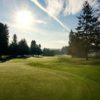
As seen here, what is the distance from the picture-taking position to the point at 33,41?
146 m

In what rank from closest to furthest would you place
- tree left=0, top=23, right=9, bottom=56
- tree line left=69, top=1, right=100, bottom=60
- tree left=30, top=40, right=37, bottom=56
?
1. tree line left=69, top=1, right=100, bottom=60
2. tree left=0, top=23, right=9, bottom=56
3. tree left=30, top=40, right=37, bottom=56

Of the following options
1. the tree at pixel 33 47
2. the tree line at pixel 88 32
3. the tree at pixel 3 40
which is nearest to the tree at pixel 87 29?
the tree line at pixel 88 32

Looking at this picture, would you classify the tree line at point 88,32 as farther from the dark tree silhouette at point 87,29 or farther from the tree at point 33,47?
the tree at point 33,47

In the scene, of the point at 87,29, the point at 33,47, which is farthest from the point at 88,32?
the point at 33,47

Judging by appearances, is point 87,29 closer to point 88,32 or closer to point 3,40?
point 88,32

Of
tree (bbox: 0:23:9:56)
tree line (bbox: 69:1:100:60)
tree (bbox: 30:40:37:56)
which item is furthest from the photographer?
tree (bbox: 30:40:37:56)

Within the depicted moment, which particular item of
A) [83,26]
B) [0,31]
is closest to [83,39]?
[83,26]

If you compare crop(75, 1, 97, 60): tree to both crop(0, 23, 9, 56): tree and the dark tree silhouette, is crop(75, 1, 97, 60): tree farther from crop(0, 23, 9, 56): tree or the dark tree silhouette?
A: crop(0, 23, 9, 56): tree

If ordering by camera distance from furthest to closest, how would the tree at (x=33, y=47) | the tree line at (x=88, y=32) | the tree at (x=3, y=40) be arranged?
the tree at (x=33, y=47)
the tree at (x=3, y=40)
the tree line at (x=88, y=32)

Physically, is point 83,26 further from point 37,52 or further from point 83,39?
point 37,52

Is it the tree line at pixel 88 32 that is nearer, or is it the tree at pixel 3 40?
the tree line at pixel 88 32

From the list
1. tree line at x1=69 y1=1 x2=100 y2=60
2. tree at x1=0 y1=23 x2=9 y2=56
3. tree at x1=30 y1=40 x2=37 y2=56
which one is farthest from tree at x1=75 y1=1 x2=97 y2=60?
tree at x1=30 y1=40 x2=37 y2=56

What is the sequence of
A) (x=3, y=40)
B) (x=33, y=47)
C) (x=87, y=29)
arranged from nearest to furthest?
1. (x=87, y=29)
2. (x=3, y=40)
3. (x=33, y=47)

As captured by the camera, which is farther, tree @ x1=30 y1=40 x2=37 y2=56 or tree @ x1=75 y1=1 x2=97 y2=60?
tree @ x1=30 y1=40 x2=37 y2=56
